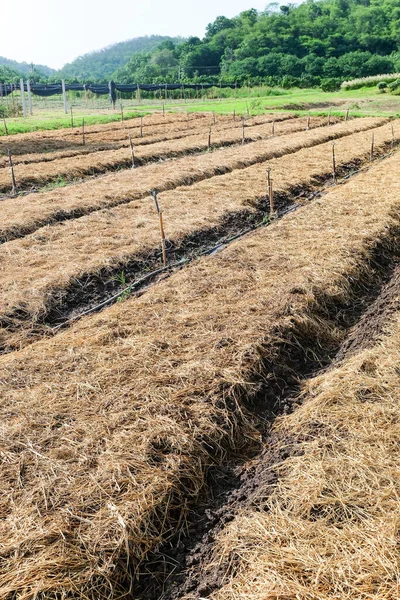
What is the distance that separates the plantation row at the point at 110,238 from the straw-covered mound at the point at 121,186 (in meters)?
0.61

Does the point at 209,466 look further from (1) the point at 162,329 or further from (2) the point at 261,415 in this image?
(1) the point at 162,329

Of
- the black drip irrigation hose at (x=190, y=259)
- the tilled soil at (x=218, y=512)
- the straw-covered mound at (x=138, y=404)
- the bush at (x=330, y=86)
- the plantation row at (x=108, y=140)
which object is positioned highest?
the bush at (x=330, y=86)

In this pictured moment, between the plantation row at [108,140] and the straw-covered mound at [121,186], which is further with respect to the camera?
the plantation row at [108,140]

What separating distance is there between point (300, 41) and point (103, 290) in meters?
72.6

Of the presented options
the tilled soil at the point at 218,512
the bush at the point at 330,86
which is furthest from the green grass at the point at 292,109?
the tilled soil at the point at 218,512

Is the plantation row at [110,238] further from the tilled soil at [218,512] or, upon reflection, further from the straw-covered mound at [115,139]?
the straw-covered mound at [115,139]

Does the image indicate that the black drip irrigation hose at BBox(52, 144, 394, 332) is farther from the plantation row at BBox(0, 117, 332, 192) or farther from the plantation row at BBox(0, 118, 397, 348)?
the plantation row at BBox(0, 117, 332, 192)

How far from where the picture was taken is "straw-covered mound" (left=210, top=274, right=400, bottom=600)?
113 inches

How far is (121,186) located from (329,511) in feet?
32.2

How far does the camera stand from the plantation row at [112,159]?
44.6ft

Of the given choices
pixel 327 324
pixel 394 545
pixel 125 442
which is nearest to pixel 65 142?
pixel 327 324

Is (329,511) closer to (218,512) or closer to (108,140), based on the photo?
(218,512)

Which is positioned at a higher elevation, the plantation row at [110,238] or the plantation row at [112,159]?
the plantation row at [112,159]

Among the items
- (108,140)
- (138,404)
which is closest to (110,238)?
(138,404)
